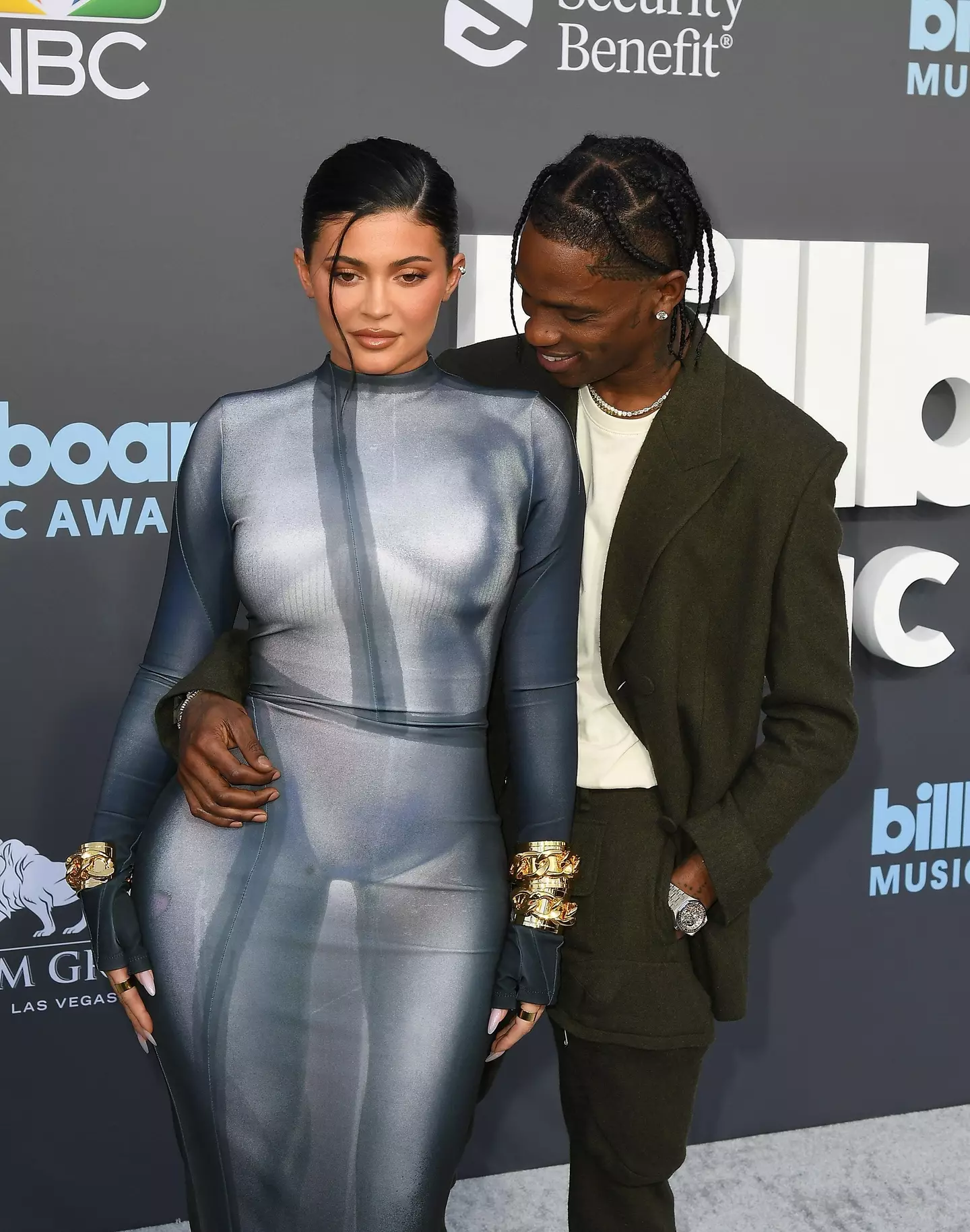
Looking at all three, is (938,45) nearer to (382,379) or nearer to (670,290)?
(670,290)

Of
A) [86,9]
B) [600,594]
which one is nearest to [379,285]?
[600,594]

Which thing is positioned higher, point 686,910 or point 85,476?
point 85,476

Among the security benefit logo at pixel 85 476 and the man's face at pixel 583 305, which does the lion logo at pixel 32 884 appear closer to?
the security benefit logo at pixel 85 476

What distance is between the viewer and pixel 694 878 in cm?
190

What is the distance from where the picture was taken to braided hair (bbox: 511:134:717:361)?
1743 mm

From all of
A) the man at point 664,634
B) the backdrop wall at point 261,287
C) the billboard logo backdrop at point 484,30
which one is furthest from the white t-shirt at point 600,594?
the billboard logo backdrop at point 484,30

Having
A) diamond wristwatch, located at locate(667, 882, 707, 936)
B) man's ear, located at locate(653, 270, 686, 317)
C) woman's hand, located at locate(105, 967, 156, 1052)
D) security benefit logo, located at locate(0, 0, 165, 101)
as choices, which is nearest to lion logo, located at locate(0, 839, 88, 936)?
woman's hand, located at locate(105, 967, 156, 1052)

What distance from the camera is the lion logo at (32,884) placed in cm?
260

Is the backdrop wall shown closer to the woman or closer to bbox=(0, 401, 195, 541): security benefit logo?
A: bbox=(0, 401, 195, 541): security benefit logo

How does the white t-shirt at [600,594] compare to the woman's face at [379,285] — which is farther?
the white t-shirt at [600,594]

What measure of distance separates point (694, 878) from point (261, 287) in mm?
1326

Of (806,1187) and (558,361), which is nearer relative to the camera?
(558,361)

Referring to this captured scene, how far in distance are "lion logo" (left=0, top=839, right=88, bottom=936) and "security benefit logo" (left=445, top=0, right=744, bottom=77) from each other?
1632 mm

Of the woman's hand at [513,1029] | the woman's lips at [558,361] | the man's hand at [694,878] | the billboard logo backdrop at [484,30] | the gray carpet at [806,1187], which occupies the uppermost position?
the billboard logo backdrop at [484,30]
